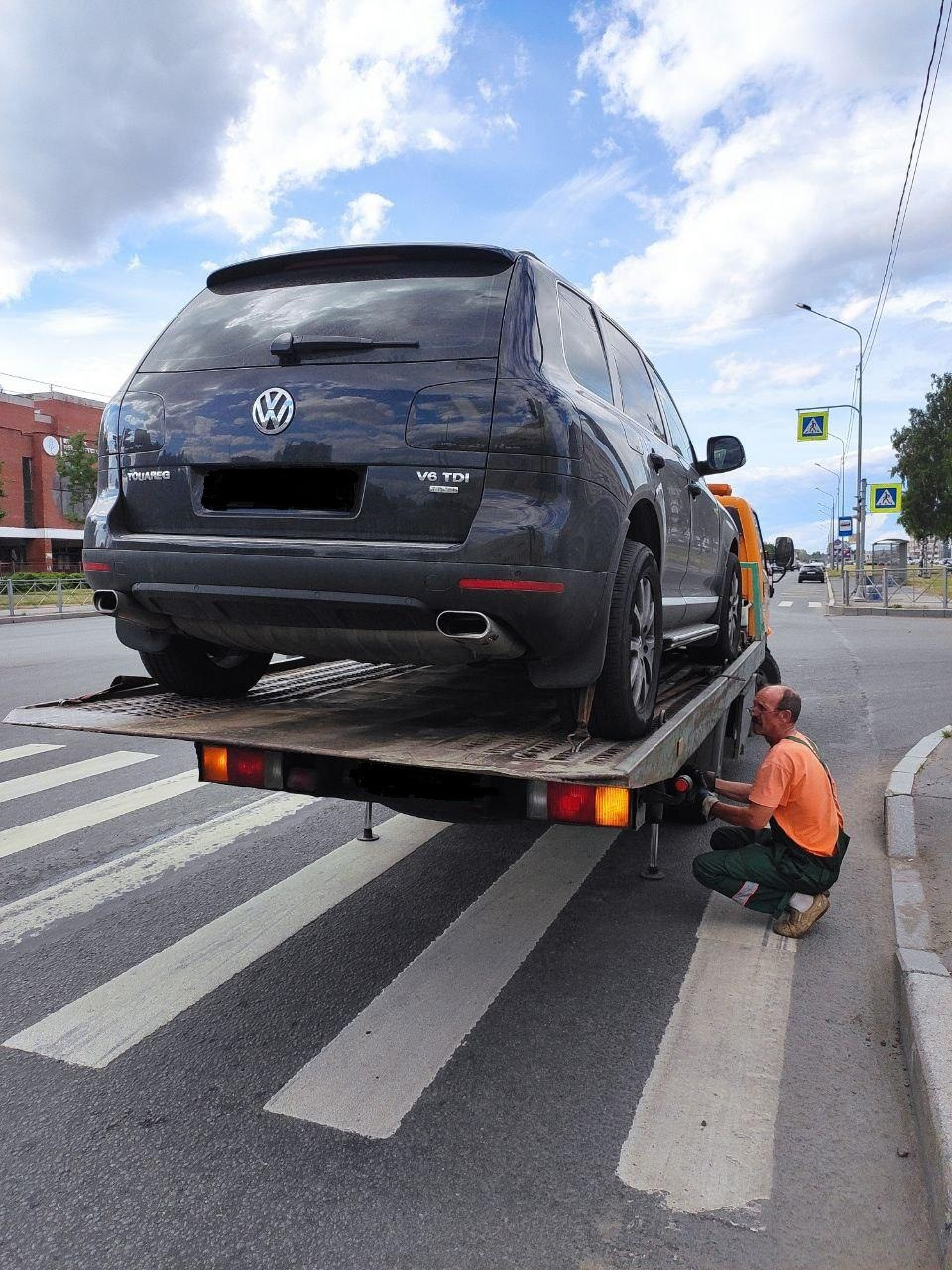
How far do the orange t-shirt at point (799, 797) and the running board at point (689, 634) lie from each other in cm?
76

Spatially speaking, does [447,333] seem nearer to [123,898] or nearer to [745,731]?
[123,898]

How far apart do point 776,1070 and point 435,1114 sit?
108 centimetres

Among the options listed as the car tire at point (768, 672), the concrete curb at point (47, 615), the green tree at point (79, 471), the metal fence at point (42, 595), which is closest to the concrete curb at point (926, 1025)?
the car tire at point (768, 672)

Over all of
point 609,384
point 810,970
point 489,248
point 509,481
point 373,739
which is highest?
point 489,248

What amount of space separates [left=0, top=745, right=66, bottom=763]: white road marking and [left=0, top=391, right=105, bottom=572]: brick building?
50.8m

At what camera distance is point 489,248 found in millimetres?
3592

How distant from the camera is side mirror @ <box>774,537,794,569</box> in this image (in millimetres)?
10070

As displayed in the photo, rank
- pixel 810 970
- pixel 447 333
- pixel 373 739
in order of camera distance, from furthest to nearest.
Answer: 1. pixel 810 970
2. pixel 373 739
3. pixel 447 333

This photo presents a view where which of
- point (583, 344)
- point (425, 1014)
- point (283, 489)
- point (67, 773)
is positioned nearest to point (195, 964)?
point (425, 1014)

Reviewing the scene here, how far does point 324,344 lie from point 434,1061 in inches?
→ 93.3

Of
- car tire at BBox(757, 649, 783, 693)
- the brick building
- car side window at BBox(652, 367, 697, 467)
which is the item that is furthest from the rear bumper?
the brick building

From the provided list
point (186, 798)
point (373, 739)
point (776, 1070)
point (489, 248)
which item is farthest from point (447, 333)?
point (186, 798)

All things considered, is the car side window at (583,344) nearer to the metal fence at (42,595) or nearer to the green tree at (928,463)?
the metal fence at (42,595)

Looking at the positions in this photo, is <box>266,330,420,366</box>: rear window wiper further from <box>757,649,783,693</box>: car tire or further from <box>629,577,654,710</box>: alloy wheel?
<box>757,649,783,693</box>: car tire
